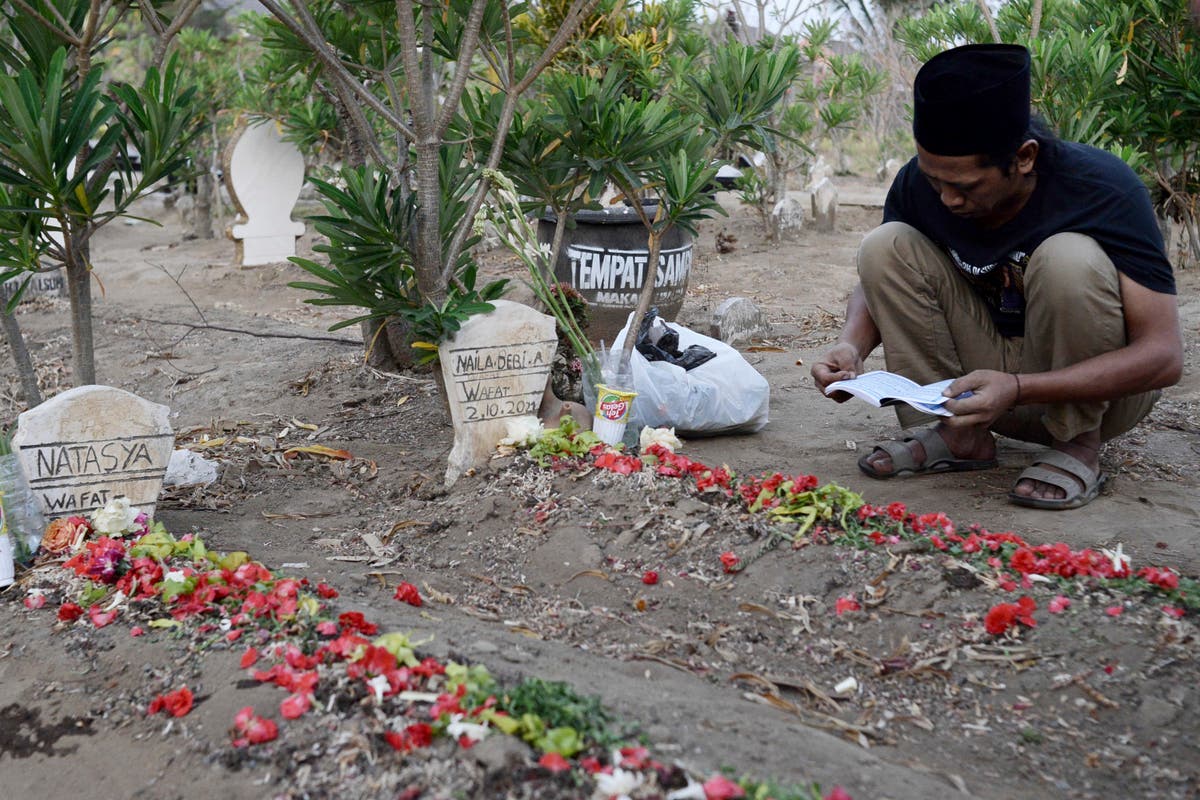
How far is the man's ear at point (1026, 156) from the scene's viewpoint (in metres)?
2.68

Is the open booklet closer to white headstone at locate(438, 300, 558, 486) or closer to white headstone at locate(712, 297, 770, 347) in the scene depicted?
white headstone at locate(438, 300, 558, 486)

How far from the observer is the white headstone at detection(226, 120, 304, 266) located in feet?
25.5

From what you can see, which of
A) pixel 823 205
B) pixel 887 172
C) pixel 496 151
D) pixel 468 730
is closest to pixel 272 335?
pixel 496 151

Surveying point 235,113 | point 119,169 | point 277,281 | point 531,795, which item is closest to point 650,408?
point 119,169

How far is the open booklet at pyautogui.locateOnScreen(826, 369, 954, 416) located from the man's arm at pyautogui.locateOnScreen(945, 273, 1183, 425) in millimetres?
54

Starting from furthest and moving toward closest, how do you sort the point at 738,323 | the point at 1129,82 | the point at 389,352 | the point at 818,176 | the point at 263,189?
the point at 818,176 < the point at 263,189 < the point at 1129,82 < the point at 738,323 < the point at 389,352

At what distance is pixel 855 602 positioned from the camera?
87.8 inches

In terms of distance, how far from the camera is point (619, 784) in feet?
4.64

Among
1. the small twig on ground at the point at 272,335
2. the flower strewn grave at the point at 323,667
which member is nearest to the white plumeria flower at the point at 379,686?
the flower strewn grave at the point at 323,667

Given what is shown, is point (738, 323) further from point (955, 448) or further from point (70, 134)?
point (70, 134)

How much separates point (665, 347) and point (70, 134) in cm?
205

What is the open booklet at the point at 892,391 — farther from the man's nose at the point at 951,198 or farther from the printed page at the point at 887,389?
the man's nose at the point at 951,198

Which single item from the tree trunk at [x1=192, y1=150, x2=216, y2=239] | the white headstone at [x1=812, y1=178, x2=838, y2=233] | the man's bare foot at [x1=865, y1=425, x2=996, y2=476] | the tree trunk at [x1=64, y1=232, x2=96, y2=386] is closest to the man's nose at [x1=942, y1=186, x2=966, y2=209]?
the man's bare foot at [x1=865, y1=425, x2=996, y2=476]

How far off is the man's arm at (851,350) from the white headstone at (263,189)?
5.78 meters
